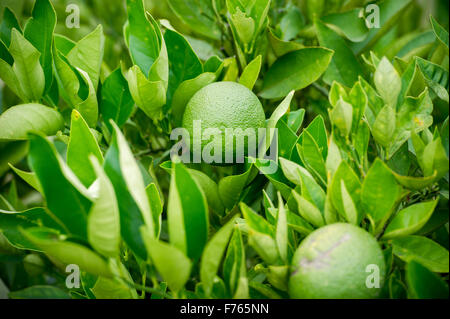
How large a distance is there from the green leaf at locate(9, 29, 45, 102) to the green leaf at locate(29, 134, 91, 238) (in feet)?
0.85

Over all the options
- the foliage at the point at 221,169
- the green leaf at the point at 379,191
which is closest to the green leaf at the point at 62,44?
the foliage at the point at 221,169

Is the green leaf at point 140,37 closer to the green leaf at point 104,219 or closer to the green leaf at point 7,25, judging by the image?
the green leaf at point 7,25

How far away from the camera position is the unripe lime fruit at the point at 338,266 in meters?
0.50

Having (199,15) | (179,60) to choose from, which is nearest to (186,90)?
(179,60)

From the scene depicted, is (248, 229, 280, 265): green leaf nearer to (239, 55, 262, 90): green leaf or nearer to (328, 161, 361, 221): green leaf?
(328, 161, 361, 221): green leaf

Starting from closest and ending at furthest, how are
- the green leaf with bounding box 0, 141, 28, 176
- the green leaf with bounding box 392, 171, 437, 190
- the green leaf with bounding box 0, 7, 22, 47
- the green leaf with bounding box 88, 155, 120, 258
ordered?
the green leaf with bounding box 88, 155, 120, 258 → the green leaf with bounding box 392, 171, 437, 190 → the green leaf with bounding box 0, 7, 22, 47 → the green leaf with bounding box 0, 141, 28, 176

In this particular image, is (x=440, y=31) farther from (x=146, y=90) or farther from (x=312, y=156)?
(x=146, y=90)

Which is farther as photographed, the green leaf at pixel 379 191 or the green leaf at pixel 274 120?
the green leaf at pixel 274 120

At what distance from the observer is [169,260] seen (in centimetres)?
46

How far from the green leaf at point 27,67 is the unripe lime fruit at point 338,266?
1.66 feet

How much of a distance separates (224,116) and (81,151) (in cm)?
21

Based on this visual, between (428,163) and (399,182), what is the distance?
5cm

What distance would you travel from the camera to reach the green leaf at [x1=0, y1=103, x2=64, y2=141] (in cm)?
67
